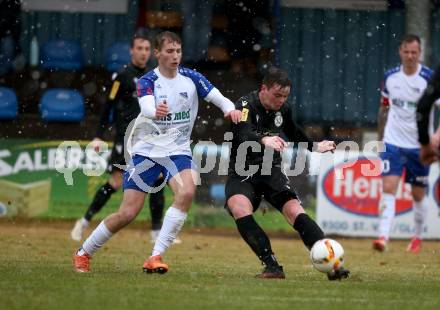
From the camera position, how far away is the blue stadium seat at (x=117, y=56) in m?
19.0

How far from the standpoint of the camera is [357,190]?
643 inches

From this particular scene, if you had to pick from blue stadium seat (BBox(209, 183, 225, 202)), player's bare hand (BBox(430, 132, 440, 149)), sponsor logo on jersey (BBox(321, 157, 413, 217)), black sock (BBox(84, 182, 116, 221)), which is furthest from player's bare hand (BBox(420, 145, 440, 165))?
blue stadium seat (BBox(209, 183, 225, 202))

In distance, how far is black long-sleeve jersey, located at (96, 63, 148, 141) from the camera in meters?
13.9

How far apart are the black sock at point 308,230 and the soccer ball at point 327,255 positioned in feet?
0.87

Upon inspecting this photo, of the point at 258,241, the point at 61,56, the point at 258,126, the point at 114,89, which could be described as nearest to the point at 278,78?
the point at 258,126

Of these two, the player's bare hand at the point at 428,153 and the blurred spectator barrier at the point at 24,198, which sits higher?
the player's bare hand at the point at 428,153

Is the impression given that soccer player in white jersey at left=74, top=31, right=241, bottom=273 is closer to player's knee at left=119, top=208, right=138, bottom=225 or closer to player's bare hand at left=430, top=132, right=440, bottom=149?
player's knee at left=119, top=208, right=138, bottom=225

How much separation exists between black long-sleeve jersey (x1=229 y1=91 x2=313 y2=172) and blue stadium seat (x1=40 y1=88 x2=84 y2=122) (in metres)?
8.79

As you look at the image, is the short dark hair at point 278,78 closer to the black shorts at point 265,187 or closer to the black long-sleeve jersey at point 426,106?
the black shorts at point 265,187

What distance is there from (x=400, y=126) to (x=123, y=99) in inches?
132

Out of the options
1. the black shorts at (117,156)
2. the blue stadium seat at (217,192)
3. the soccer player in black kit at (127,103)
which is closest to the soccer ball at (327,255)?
the soccer player in black kit at (127,103)

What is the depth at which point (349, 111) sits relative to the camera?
19422 mm

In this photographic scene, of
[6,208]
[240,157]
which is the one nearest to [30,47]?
[6,208]

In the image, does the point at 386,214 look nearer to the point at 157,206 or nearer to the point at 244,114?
the point at 157,206
